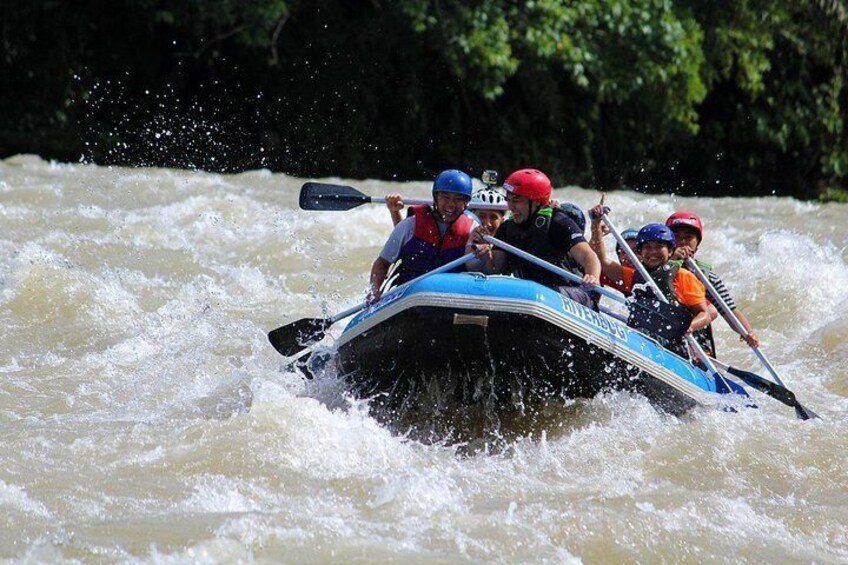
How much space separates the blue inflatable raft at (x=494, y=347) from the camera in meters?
6.04

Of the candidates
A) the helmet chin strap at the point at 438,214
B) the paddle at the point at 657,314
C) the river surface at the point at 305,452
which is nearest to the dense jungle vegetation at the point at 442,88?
the river surface at the point at 305,452

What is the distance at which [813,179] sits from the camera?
19312 mm

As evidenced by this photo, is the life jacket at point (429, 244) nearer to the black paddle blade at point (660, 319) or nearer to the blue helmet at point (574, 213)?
the blue helmet at point (574, 213)

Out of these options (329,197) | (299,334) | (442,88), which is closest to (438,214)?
(299,334)

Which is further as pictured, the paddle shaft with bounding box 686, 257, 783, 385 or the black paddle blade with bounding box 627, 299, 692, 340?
the paddle shaft with bounding box 686, 257, 783, 385

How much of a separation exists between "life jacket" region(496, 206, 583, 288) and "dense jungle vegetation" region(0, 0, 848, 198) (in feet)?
30.2

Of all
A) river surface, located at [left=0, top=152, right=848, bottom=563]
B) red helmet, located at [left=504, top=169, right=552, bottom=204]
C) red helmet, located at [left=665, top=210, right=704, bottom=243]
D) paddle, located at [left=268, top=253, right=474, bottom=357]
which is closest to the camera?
river surface, located at [left=0, top=152, right=848, bottom=563]

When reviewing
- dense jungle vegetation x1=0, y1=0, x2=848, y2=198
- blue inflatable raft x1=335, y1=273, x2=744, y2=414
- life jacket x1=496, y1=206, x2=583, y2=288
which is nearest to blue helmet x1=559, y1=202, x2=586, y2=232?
life jacket x1=496, y1=206, x2=583, y2=288

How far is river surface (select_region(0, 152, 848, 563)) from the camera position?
4910mm

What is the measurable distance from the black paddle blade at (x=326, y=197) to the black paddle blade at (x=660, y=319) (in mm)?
2082

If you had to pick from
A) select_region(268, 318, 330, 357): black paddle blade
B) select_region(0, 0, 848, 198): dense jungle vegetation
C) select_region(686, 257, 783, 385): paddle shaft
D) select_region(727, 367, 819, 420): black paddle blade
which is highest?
select_region(686, 257, 783, 385): paddle shaft

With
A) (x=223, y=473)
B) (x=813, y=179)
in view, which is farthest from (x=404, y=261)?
(x=813, y=179)

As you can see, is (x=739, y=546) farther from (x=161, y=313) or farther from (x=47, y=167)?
(x=47, y=167)

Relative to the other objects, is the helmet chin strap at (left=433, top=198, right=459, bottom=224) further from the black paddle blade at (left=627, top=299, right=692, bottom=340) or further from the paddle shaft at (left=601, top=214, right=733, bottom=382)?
the black paddle blade at (left=627, top=299, right=692, bottom=340)
